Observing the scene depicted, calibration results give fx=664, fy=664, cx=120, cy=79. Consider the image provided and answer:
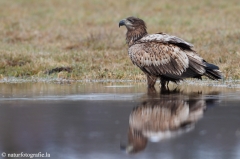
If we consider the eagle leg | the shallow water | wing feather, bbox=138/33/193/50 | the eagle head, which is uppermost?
the eagle head

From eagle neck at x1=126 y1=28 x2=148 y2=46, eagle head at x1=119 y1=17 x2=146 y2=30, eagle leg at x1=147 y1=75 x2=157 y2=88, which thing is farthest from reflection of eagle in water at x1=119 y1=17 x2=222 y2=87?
eagle head at x1=119 y1=17 x2=146 y2=30

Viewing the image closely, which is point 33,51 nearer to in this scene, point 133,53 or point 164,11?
point 133,53

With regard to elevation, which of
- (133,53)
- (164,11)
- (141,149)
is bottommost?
(141,149)

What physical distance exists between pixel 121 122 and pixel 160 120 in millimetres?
559

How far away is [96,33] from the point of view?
2425 cm

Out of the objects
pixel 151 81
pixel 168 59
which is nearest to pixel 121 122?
pixel 168 59

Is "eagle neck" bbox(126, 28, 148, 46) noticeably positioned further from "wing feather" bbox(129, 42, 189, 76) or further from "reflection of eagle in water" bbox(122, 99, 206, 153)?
"reflection of eagle in water" bbox(122, 99, 206, 153)

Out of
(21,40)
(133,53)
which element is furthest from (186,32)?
(133,53)

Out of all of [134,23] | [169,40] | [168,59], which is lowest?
[168,59]

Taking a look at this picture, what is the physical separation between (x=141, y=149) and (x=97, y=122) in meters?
2.00

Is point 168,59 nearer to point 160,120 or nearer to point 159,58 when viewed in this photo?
point 159,58

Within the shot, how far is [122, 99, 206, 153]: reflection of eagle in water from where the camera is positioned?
8.13 metres

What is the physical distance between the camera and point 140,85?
47.2 ft

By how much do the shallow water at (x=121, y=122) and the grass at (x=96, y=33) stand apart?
3.41 meters
